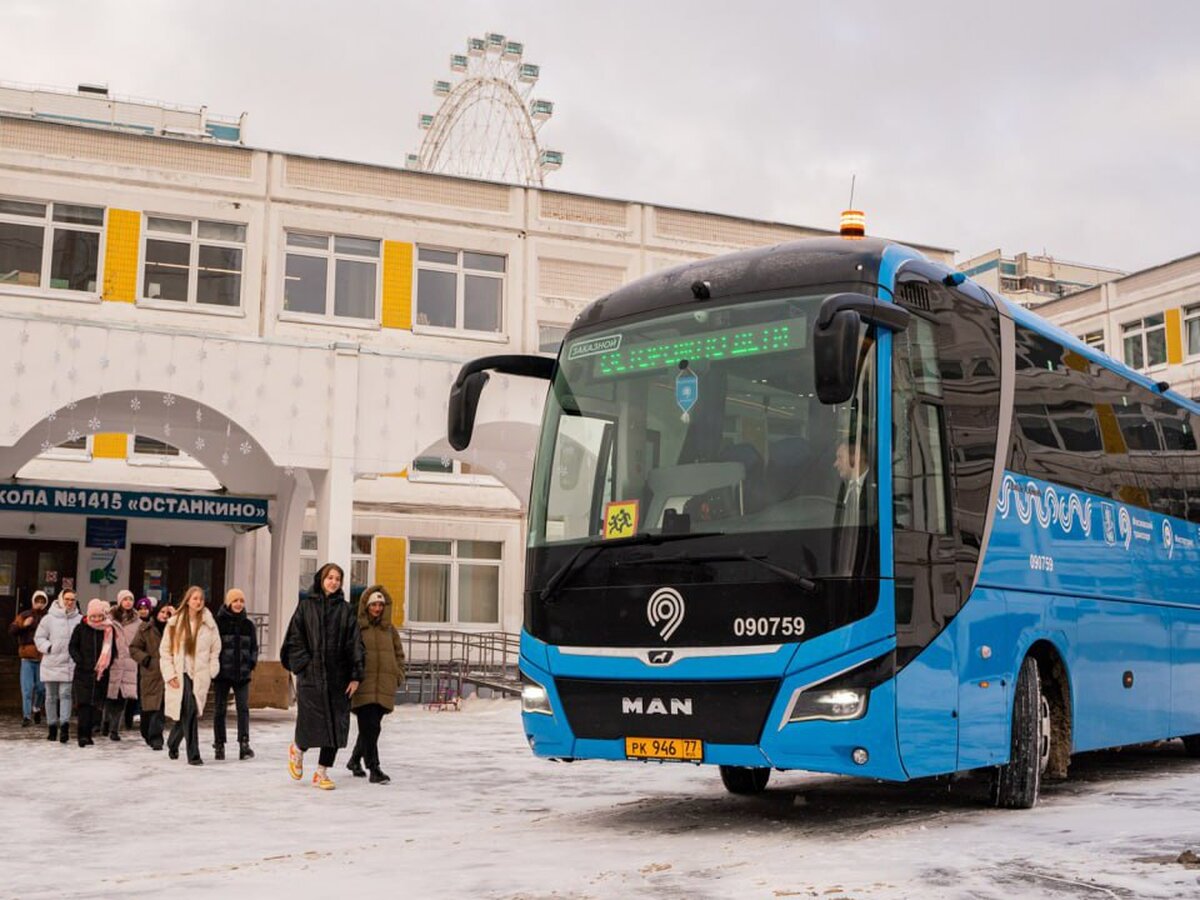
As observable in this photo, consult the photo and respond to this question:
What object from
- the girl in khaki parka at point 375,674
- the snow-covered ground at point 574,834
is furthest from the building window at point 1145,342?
the girl in khaki parka at point 375,674

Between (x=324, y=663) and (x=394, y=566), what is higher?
(x=394, y=566)

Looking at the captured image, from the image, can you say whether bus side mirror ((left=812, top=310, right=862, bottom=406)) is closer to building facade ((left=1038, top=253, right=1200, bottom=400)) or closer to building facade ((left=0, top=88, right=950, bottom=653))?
building facade ((left=0, top=88, right=950, bottom=653))

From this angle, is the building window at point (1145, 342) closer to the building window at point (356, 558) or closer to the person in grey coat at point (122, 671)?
the building window at point (356, 558)

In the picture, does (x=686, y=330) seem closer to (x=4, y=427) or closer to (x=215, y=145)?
(x=4, y=427)

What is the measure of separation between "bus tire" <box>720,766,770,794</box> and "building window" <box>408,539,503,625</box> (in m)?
25.7

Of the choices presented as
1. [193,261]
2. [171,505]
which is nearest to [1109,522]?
[171,505]

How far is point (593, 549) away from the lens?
918 centimetres

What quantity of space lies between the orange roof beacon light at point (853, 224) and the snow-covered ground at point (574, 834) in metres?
4.00

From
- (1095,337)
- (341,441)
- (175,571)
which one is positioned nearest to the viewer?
(341,441)

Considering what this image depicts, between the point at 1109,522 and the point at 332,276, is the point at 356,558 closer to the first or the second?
the point at 332,276

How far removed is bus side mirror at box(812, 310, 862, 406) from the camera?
7.70 m

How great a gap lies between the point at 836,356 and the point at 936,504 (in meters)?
1.74

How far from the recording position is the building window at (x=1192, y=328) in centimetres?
4262

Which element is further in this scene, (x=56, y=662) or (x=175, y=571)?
(x=175, y=571)
